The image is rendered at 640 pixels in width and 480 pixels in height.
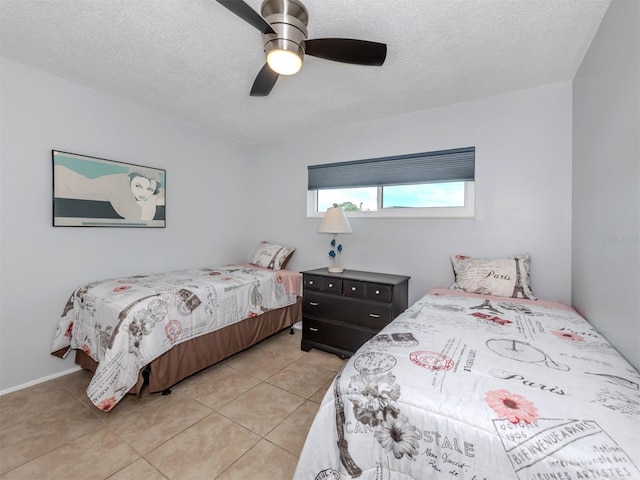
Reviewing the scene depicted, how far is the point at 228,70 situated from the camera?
7.15ft

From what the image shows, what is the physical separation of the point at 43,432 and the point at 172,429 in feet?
Answer: 2.45

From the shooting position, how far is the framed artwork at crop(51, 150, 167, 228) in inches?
93.8

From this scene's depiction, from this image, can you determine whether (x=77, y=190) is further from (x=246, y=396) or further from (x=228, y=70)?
(x=246, y=396)

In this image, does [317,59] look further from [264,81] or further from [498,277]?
[498,277]

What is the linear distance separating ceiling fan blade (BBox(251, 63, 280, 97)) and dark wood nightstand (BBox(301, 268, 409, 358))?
168 cm

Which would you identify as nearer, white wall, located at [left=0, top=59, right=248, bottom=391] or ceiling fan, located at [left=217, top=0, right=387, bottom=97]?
ceiling fan, located at [left=217, top=0, right=387, bottom=97]

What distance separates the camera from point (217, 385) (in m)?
2.30

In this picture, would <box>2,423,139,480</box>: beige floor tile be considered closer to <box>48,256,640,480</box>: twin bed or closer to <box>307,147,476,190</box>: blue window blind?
<box>48,256,640,480</box>: twin bed

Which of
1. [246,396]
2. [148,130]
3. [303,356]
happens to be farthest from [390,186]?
[148,130]

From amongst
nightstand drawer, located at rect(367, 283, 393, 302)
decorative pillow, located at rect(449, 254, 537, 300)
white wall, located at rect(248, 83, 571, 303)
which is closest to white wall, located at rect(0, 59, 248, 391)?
white wall, located at rect(248, 83, 571, 303)

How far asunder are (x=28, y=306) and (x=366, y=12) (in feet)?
10.1

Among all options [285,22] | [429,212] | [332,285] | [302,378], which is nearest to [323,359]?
[302,378]

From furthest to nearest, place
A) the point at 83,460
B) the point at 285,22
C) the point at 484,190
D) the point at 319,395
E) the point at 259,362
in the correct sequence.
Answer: the point at 259,362, the point at 484,190, the point at 319,395, the point at 83,460, the point at 285,22

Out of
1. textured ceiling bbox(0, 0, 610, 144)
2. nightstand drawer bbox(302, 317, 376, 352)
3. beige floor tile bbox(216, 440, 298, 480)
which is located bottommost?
beige floor tile bbox(216, 440, 298, 480)
